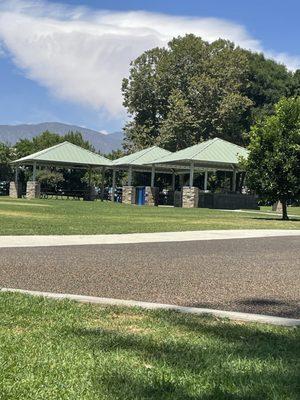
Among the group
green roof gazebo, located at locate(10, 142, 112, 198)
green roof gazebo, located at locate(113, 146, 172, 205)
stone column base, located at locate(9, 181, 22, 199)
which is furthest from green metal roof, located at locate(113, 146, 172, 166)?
stone column base, located at locate(9, 181, 22, 199)

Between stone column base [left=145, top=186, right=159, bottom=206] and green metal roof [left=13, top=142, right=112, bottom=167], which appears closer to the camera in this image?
stone column base [left=145, top=186, right=159, bottom=206]

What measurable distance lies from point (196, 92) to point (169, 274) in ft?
159

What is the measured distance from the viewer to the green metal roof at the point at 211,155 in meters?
40.2

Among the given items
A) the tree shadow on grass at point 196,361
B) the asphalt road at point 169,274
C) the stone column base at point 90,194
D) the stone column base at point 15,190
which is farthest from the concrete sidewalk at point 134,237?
the stone column base at point 15,190

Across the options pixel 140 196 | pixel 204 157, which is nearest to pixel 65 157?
pixel 140 196

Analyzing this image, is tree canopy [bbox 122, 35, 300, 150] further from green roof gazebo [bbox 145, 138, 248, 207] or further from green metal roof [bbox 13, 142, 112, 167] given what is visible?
green roof gazebo [bbox 145, 138, 248, 207]

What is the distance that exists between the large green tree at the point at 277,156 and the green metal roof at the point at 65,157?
81.0 ft

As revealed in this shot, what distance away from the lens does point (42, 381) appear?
3889mm

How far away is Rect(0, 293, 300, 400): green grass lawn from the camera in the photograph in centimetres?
382

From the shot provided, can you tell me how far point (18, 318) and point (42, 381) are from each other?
1.90m

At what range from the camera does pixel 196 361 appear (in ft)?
14.8

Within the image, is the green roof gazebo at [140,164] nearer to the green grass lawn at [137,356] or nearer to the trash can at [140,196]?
the trash can at [140,196]

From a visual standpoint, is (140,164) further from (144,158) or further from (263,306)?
(263,306)

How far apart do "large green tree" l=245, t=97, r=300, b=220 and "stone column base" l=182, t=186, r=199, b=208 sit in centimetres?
1410
